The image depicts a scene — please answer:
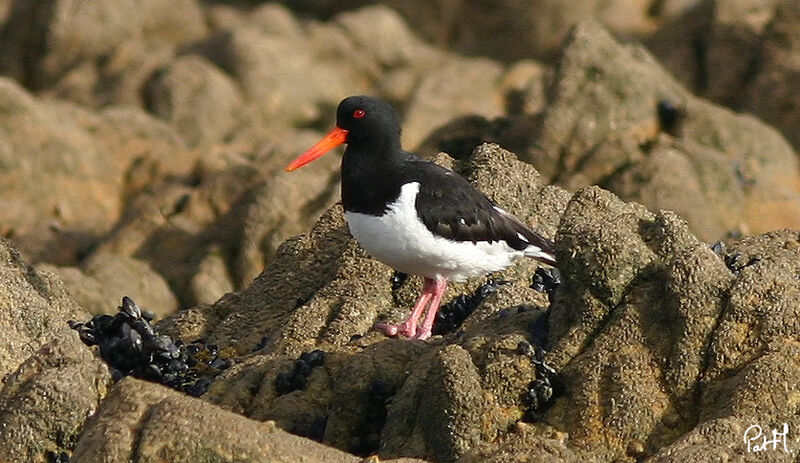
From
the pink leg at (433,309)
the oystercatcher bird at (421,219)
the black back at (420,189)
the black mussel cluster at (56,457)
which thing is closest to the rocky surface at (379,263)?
the black mussel cluster at (56,457)

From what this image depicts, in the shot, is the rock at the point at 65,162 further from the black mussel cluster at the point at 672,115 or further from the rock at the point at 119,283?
the black mussel cluster at the point at 672,115

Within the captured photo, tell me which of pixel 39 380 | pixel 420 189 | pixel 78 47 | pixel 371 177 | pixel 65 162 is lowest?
pixel 78 47

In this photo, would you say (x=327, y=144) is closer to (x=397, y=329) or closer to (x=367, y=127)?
(x=367, y=127)

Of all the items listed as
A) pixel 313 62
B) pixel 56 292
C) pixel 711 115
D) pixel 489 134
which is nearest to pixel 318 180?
pixel 489 134

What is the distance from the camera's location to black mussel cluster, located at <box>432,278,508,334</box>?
1008 centimetres

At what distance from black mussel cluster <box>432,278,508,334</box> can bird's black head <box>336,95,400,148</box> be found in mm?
1111

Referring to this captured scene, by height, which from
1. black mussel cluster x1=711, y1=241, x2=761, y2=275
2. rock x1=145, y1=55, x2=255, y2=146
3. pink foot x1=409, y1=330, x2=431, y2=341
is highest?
black mussel cluster x1=711, y1=241, x2=761, y2=275

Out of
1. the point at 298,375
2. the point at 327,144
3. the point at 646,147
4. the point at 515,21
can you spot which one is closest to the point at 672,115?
the point at 646,147

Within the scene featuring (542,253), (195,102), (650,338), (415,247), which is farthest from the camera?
(195,102)

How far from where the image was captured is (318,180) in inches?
→ 665

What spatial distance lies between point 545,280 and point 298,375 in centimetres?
222

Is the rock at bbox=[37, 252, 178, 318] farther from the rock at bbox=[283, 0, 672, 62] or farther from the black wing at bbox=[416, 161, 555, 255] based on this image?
the rock at bbox=[283, 0, 672, 62]

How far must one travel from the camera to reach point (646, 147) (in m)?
17.0

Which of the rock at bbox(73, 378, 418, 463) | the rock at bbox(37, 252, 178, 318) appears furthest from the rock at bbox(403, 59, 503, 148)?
the rock at bbox(73, 378, 418, 463)
